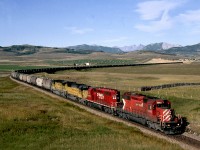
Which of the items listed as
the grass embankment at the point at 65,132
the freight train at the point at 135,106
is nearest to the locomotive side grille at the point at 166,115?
the freight train at the point at 135,106

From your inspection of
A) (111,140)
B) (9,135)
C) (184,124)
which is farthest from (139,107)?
(9,135)

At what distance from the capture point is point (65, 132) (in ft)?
132

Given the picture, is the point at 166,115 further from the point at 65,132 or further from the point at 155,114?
the point at 65,132

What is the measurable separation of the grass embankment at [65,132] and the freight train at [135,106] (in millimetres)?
2325

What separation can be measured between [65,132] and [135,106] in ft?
34.8

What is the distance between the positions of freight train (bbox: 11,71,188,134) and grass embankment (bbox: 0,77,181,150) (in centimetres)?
232

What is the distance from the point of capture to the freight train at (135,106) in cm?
3953

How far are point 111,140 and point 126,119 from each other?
12712 millimetres

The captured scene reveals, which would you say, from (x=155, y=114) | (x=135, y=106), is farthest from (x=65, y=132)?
(x=155, y=114)

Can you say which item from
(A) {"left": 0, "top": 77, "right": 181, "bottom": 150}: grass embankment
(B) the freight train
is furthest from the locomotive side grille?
(A) {"left": 0, "top": 77, "right": 181, "bottom": 150}: grass embankment

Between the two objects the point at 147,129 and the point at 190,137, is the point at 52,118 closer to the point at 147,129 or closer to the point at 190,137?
the point at 147,129

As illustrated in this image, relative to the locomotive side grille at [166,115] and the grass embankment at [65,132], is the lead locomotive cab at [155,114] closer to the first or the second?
the locomotive side grille at [166,115]

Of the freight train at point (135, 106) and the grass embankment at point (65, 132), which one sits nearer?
the grass embankment at point (65, 132)

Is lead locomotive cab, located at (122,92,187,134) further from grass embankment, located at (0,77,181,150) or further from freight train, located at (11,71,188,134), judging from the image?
grass embankment, located at (0,77,181,150)
